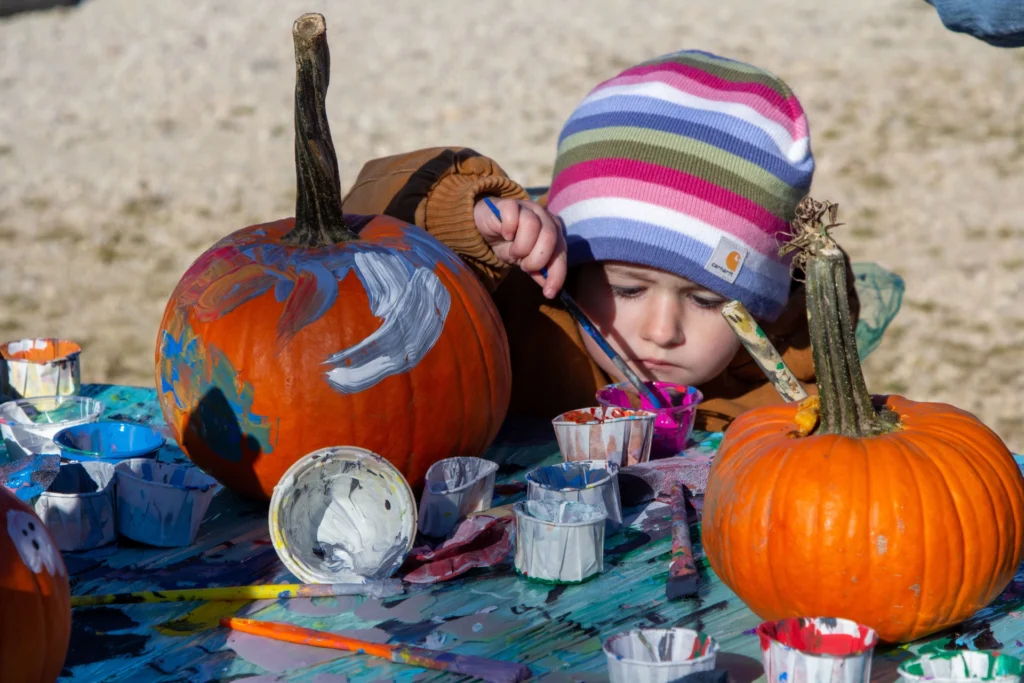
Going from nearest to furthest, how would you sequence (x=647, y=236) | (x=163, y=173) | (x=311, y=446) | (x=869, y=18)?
(x=311, y=446) < (x=647, y=236) < (x=163, y=173) < (x=869, y=18)

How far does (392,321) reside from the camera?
1.77m

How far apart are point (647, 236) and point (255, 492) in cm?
109

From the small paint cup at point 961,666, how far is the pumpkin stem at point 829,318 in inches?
11.7

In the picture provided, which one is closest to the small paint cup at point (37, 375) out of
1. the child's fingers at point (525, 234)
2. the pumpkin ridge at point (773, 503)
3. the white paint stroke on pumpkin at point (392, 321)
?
the white paint stroke on pumpkin at point (392, 321)

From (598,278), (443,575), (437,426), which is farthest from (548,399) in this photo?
(443,575)

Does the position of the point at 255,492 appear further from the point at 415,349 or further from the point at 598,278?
the point at 598,278

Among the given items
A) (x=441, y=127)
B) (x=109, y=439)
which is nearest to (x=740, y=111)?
(x=109, y=439)

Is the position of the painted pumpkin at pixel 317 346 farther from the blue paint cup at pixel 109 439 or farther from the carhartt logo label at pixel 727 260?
the carhartt logo label at pixel 727 260

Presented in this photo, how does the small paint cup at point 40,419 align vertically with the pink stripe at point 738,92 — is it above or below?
below

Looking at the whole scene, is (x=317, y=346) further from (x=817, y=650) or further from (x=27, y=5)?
(x=27, y=5)

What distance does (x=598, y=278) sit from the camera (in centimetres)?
262

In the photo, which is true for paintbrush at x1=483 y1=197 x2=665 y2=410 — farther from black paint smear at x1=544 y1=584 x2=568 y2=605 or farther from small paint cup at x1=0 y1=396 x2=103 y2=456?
small paint cup at x1=0 y1=396 x2=103 y2=456

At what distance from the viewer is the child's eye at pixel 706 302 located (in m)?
2.61

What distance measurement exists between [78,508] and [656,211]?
1.38 metres
